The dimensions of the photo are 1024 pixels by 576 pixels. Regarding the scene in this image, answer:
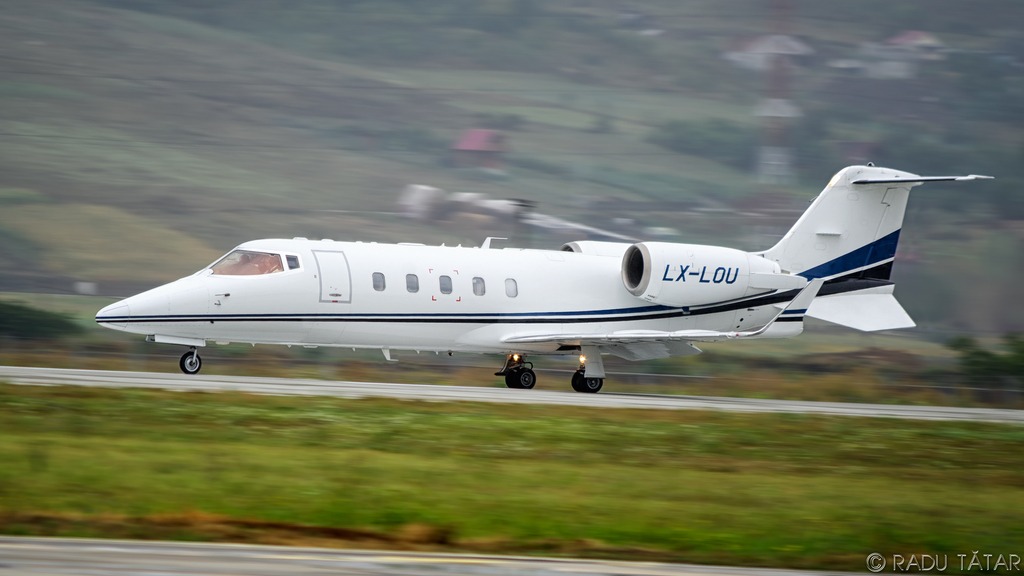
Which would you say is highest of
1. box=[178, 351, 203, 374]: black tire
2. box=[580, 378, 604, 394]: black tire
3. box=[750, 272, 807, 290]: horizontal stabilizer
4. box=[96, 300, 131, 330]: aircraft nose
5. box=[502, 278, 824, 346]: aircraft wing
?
box=[750, 272, 807, 290]: horizontal stabilizer

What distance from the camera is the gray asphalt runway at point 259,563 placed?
325 inches

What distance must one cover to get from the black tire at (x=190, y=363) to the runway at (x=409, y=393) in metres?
0.36

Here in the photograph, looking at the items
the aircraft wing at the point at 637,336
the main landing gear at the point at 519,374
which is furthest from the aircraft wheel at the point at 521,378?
the aircraft wing at the point at 637,336

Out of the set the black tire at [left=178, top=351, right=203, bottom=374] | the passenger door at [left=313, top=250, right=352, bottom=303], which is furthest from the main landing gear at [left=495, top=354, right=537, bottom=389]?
the black tire at [left=178, top=351, right=203, bottom=374]

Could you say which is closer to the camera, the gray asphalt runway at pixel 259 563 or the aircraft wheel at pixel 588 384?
the gray asphalt runway at pixel 259 563

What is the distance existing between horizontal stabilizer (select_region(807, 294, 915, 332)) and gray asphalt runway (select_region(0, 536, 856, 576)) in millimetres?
19722

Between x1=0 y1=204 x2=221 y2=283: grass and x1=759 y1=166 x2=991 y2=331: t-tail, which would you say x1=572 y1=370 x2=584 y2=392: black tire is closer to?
x1=759 y1=166 x2=991 y2=331: t-tail

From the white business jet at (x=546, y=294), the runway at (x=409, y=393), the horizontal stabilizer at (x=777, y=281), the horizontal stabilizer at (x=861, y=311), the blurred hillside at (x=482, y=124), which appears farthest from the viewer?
the blurred hillside at (x=482, y=124)

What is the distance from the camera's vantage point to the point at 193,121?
11381cm

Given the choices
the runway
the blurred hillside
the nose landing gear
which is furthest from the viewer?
the blurred hillside

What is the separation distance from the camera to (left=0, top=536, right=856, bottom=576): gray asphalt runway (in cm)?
827

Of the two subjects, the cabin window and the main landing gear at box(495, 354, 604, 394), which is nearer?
the cabin window

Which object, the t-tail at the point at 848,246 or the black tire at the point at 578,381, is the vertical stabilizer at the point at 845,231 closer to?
the t-tail at the point at 848,246

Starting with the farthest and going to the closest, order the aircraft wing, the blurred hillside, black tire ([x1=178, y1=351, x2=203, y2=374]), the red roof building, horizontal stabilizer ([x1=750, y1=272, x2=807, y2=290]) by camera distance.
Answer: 1. the red roof building
2. the blurred hillside
3. horizontal stabilizer ([x1=750, y1=272, x2=807, y2=290])
4. the aircraft wing
5. black tire ([x1=178, y1=351, x2=203, y2=374])
